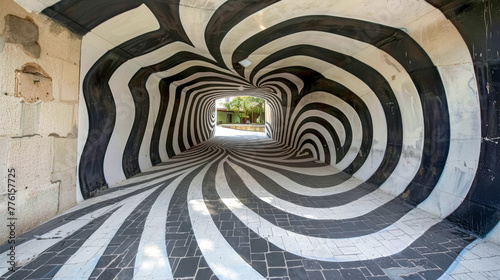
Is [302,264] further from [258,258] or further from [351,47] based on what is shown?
[351,47]

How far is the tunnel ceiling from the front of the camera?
94.1 inches

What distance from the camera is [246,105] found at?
29.1 m

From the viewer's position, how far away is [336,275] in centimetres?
181

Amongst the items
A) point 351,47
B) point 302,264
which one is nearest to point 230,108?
point 351,47

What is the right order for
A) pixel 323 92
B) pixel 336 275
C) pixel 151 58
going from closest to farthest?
pixel 336 275 → pixel 151 58 → pixel 323 92

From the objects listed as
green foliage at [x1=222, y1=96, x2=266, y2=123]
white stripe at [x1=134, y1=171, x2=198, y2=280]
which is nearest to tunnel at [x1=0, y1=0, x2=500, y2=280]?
white stripe at [x1=134, y1=171, x2=198, y2=280]

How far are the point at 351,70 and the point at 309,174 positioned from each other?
2.83 metres

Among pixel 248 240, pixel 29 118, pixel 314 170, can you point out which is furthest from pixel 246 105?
pixel 248 240

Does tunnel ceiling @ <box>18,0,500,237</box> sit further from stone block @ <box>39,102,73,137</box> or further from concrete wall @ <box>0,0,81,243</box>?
stone block @ <box>39,102,73,137</box>

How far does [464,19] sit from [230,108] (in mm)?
30793

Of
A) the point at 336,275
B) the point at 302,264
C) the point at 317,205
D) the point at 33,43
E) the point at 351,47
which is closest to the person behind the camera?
the point at 336,275

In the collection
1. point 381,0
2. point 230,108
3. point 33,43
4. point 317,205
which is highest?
point 230,108

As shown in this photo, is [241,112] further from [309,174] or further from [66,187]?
[66,187]

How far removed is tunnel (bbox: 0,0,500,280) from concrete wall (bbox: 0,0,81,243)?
195 millimetres
